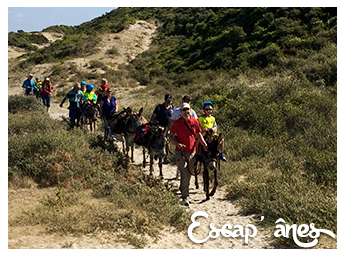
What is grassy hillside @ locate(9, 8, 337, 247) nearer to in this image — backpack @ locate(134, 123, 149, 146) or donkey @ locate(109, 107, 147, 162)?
backpack @ locate(134, 123, 149, 146)

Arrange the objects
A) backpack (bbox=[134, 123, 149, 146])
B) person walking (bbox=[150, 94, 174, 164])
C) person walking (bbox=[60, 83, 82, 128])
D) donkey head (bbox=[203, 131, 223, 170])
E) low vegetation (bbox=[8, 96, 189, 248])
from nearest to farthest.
→ 1. low vegetation (bbox=[8, 96, 189, 248])
2. donkey head (bbox=[203, 131, 223, 170])
3. backpack (bbox=[134, 123, 149, 146])
4. person walking (bbox=[150, 94, 174, 164])
5. person walking (bbox=[60, 83, 82, 128])

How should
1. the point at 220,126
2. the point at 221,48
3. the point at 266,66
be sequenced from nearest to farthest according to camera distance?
the point at 220,126 < the point at 266,66 < the point at 221,48

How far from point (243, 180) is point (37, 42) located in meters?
73.8

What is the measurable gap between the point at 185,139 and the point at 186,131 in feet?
0.59

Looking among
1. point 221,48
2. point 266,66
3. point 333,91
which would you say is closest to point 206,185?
point 333,91

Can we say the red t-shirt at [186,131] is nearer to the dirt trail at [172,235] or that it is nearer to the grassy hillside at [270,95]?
the dirt trail at [172,235]

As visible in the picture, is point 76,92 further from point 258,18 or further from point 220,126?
point 258,18

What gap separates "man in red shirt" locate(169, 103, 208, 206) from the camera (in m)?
6.67

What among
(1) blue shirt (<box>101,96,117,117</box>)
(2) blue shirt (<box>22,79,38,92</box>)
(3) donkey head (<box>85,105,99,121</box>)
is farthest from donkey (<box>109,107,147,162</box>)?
(2) blue shirt (<box>22,79,38,92</box>)

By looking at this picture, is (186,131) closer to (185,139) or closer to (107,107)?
(185,139)

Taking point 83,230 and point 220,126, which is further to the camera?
point 220,126

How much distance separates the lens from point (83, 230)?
541cm

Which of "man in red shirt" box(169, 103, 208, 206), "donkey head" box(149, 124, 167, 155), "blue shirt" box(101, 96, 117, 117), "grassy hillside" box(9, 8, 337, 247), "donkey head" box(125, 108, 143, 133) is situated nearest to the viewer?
"man in red shirt" box(169, 103, 208, 206)

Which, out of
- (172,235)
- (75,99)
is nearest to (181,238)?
(172,235)
